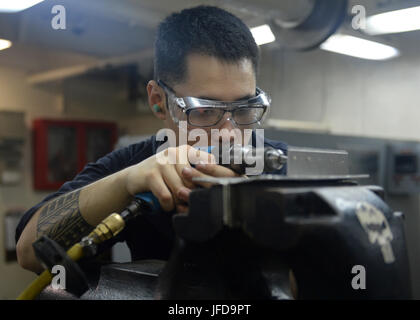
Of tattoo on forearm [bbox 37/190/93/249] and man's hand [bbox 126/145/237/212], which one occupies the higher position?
man's hand [bbox 126/145/237/212]

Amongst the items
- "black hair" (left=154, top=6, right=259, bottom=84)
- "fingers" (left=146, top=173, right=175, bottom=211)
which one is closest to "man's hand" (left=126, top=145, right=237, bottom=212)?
"fingers" (left=146, top=173, right=175, bottom=211)

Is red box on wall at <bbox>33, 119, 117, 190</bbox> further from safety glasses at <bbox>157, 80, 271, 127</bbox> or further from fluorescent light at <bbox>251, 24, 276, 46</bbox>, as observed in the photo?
safety glasses at <bbox>157, 80, 271, 127</bbox>

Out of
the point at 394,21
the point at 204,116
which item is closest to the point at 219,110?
the point at 204,116

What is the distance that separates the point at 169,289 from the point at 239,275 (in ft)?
0.32

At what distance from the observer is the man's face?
38.9 inches

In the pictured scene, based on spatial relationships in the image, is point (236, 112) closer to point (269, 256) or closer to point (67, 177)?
point (269, 256)

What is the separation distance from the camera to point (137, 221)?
41.7 inches

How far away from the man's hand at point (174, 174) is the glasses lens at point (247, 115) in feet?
1.09

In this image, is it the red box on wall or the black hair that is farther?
the red box on wall

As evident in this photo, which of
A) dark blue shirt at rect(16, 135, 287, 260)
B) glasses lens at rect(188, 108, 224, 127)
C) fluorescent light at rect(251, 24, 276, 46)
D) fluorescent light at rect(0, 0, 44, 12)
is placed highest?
fluorescent light at rect(251, 24, 276, 46)

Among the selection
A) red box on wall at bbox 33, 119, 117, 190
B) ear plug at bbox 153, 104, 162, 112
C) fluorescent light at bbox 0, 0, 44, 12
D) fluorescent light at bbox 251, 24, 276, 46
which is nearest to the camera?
ear plug at bbox 153, 104, 162, 112

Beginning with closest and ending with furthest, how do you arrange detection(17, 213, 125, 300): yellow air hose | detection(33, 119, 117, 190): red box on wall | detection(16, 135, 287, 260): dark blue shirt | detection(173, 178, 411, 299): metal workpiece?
detection(173, 178, 411, 299): metal workpiece < detection(17, 213, 125, 300): yellow air hose < detection(16, 135, 287, 260): dark blue shirt < detection(33, 119, 117, 190): red box on wall

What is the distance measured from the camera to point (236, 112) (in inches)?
39.6
